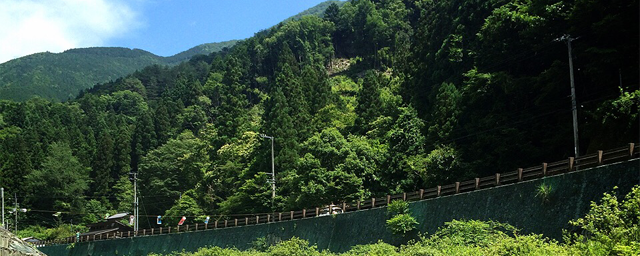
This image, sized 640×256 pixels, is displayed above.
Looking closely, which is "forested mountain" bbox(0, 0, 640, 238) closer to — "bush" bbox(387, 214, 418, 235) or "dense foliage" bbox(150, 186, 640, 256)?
"dense foliage" bbox(150, 186, 640, 256)

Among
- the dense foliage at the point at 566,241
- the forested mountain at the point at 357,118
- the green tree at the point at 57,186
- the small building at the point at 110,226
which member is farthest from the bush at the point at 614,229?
the green tree at the point at 57,186

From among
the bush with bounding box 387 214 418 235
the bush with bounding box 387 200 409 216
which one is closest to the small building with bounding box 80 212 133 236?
the bush with bounding box 387 200 409 216

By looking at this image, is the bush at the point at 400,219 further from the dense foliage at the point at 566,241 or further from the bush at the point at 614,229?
the bush at the point at 614,229

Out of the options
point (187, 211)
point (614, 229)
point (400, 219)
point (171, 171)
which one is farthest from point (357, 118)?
point (614, 229)

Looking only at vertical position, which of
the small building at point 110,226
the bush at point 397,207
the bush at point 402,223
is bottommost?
the small building at point 110,226

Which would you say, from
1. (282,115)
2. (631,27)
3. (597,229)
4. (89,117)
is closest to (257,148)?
(282,115)

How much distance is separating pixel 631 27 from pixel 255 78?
350 feet

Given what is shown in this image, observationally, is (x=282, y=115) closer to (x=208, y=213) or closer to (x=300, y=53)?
(x=208, y=213)

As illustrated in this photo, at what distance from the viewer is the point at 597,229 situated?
64.3 feet

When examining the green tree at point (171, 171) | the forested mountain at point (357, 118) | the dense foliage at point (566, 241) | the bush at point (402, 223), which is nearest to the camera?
the dense foliage at point (566, 241)

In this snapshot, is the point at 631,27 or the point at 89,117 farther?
the point at 89,117

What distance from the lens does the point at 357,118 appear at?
70.6 meters

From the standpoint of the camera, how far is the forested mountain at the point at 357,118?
39188 mm

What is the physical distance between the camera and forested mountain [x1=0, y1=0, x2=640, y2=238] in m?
39.2
